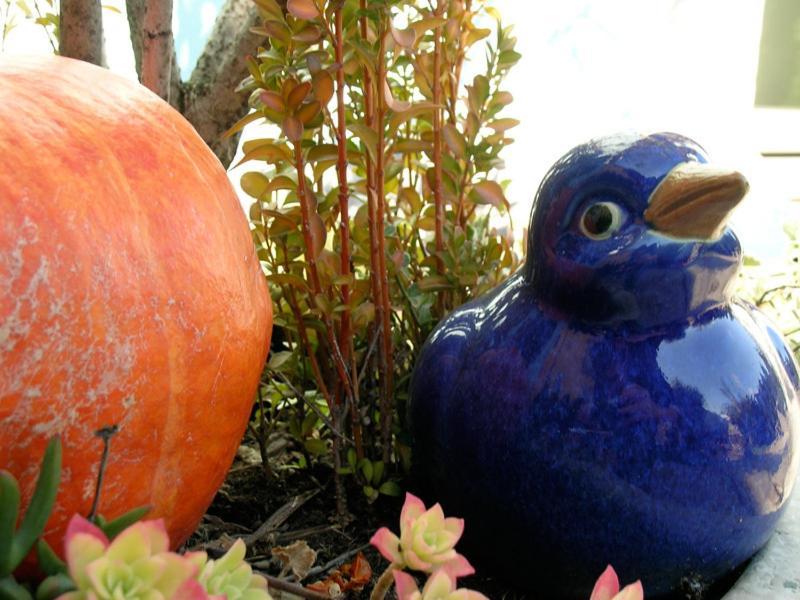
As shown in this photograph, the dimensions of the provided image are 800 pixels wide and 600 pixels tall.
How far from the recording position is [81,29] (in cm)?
126

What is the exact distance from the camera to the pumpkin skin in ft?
2.83

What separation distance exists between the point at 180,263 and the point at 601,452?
1.70 ft

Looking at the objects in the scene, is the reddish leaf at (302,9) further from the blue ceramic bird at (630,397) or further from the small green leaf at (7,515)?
the small green leaf at (7,515)

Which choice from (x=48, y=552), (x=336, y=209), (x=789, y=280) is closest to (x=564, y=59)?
(x=789, y=280)

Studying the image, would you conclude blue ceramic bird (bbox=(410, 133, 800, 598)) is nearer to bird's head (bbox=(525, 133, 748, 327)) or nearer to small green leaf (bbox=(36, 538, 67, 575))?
bird's head (bbox=(525, 133, 748, 327))

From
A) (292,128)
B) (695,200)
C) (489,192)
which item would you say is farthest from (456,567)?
(489,192)

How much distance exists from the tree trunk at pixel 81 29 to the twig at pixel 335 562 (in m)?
0.78

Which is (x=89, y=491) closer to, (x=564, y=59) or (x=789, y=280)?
(x=789, y=280)

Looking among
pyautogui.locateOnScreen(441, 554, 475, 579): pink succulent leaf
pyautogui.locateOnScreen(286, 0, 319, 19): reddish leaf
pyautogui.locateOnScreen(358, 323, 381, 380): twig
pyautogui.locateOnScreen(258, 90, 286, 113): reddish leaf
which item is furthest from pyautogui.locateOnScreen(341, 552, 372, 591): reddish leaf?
pyautogui.locateOnScreen(286, 0, 319, 19): reddish leaf

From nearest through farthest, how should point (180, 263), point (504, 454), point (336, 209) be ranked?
point (180, 263), point (504, 454), point (336, 209)

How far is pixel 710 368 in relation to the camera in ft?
3.46

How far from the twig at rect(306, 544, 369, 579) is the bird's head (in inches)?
18.0

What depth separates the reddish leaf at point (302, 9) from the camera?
3.54ft

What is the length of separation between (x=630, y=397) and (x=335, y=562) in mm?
467
